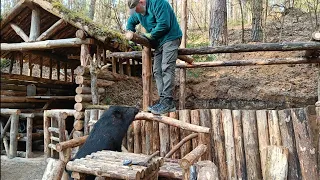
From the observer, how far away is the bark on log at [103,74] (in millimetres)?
7574

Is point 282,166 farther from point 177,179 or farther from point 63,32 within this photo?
point 63,32

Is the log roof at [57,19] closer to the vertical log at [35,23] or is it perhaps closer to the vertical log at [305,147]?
the vertical log at [35,23]

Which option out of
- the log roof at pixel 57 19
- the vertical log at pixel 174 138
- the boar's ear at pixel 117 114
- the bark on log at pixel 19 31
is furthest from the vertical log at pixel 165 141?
the bark on log at pixel 19 31

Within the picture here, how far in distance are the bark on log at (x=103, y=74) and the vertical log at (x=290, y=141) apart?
5.04 m

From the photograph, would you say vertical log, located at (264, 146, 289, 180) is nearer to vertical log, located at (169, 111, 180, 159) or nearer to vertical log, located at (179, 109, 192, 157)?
vertical log, located at (179, 109, 192, 157)

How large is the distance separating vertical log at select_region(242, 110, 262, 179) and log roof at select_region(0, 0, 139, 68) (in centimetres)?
428

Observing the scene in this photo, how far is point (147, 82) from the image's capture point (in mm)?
5324

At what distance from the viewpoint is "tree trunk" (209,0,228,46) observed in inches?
419

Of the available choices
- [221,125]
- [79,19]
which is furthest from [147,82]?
[79,19]

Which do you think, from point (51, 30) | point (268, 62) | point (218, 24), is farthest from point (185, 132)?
point (218, 24)

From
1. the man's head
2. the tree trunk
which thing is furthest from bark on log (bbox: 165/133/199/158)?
the tree trunk

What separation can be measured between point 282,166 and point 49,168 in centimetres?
293

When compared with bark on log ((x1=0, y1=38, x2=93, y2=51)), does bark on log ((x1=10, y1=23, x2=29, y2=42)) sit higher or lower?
higher

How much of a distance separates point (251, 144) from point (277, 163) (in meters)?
0.83
